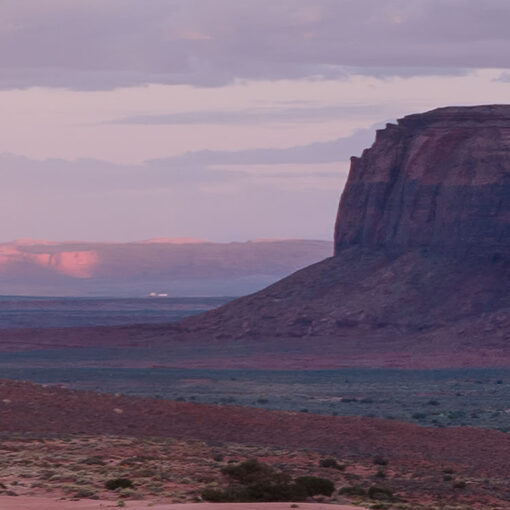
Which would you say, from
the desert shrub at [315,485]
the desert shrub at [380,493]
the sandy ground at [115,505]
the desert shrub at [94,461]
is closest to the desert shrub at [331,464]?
the desert shrub at [380,493]

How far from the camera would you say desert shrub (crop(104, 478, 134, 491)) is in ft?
70.3

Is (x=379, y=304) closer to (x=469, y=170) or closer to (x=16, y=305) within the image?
(x=469, y=170)

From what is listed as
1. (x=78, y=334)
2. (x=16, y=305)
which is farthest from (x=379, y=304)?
(x=16, y=305)

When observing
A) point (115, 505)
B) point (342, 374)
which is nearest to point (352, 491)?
point (115, 505)

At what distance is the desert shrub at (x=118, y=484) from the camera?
21.4 m

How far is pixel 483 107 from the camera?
7325cm

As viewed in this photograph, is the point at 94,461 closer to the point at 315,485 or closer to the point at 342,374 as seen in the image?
the point at 315,485

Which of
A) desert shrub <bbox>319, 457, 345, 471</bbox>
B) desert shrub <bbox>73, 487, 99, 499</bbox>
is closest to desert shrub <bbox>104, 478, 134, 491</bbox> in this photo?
desert shrub <bbox>73, 487, 99, 499</bbox>

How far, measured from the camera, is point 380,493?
72.4ft

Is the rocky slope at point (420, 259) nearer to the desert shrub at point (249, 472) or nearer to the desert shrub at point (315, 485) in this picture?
the desert shrub at point (249, 472)

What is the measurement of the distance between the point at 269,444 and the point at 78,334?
49.6 metres

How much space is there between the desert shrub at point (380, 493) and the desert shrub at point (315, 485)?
27.2 inches

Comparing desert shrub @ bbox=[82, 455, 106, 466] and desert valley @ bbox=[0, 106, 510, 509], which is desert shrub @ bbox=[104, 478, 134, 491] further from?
desert shrub @ bbox=[82, 455, 106, 466]

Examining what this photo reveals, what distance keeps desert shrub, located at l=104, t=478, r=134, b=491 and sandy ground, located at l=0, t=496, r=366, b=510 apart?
4.51 feet
